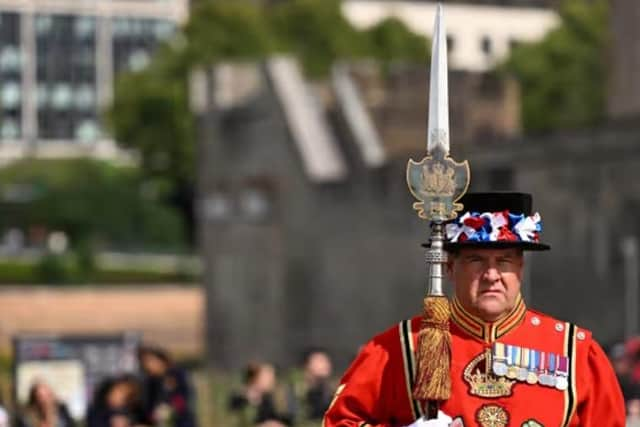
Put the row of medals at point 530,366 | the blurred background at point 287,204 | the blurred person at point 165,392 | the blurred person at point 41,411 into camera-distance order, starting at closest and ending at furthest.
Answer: the row of medals at point 530,366 < the blurred person at point 41,411 < the blurred person at point 165,392 < the blurred background at point 287,204

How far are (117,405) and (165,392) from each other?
2060mm

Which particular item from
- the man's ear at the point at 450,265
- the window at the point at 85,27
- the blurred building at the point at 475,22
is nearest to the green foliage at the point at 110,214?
the blurred building at the point at 475,22

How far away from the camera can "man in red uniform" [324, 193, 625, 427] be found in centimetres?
732

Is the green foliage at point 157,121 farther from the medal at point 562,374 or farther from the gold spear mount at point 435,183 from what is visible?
the gold spear mount at point 435,183

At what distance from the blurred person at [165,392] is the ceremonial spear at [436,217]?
1145 centimetres

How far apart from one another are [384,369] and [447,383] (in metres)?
0.27

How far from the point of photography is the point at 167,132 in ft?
276

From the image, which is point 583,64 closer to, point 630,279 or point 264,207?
point 264,207

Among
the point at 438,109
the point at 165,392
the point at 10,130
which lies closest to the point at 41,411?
the point at 165,392

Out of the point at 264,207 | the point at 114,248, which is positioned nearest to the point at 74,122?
the point at 114,248

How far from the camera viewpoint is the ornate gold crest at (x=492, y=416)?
7.34m

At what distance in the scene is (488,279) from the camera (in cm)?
728

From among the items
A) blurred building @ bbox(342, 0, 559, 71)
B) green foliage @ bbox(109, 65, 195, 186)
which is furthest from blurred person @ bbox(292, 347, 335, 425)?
blurred building @ bbox(342, 0, 559, 71)

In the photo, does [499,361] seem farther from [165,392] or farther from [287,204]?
[287,204]
